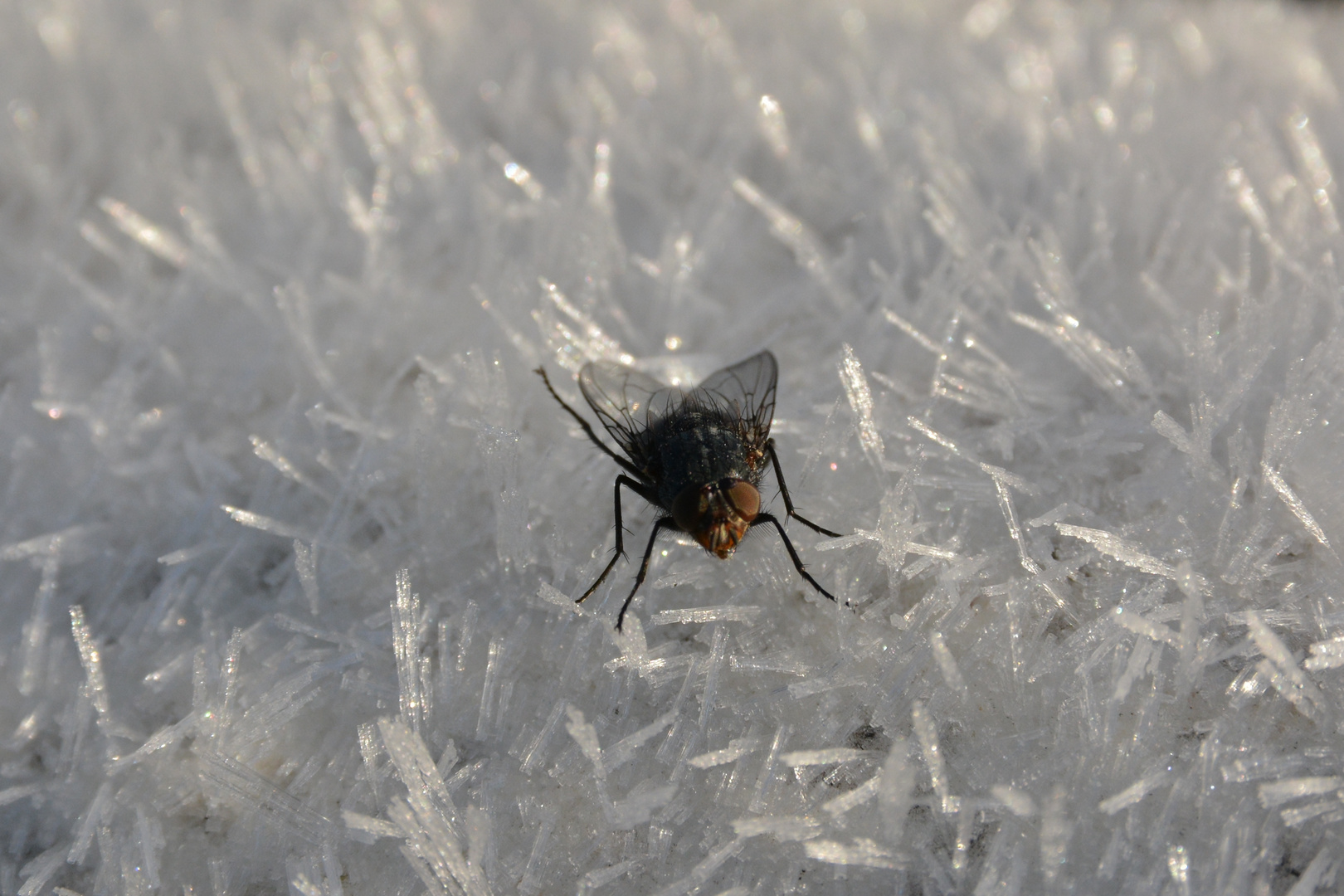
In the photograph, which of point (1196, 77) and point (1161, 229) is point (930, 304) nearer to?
point (1161, 229)

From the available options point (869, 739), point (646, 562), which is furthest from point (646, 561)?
point (869, 739)

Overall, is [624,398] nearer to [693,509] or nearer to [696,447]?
[696,447]

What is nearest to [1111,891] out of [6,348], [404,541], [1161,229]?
[404,541]

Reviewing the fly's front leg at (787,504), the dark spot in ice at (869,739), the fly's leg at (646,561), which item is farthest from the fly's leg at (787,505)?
the dark spot in ice at (869,739)

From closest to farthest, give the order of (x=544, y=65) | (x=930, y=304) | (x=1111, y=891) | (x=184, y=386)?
(x=1111, y=891), (x=930, y=304), (x=184, y=386), (x=544, y=65)

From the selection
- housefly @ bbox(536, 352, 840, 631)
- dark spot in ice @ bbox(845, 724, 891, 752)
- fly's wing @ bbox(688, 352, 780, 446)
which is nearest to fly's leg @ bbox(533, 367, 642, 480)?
housefly @ bbox(536, 352, 840, 631)

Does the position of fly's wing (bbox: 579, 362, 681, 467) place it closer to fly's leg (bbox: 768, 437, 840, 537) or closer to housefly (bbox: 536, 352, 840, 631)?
housefly (bbox: 536, 352, 840, 631)

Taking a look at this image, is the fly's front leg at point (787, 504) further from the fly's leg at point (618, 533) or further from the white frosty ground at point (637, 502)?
the fly's leg at point (618, 533)
